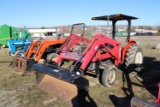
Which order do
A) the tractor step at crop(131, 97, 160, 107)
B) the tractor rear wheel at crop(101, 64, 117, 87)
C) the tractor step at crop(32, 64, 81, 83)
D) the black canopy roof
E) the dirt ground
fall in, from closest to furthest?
the tractor step at crop(131, 97, 160, 107) → the tractor step at crop(32, 64, 81, 83) → the dirt ground → the tractor rear wheel at crop(101, 64, 117, 87) → the black canopy roof

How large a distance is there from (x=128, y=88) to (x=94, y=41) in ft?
6.05

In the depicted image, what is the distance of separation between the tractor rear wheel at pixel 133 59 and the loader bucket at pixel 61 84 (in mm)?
3132

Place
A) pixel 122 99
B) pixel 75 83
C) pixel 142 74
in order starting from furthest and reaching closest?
1. pixel 142 74
2. pixel 122 99
3. pixel 75 83

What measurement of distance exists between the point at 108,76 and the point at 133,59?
72.0 inches

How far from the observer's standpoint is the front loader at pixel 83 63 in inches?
211

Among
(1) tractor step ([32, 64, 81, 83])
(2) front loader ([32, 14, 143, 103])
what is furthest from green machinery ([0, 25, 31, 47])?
(1) tractor step ([32, 64, 81, 83])

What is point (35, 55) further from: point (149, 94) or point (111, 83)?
point (149, 94)

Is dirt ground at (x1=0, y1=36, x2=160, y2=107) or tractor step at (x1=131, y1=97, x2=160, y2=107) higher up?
tractor step at (x1=131, y1=97, x2=160, y2=107)

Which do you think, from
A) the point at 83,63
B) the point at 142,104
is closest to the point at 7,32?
the point at 83,63

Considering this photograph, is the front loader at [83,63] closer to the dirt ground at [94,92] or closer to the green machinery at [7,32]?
the dirt ground at [94,92]

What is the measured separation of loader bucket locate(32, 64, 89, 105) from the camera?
16.5 feet

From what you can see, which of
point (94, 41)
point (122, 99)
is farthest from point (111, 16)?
point (122, 99)

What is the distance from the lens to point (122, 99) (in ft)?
17.9

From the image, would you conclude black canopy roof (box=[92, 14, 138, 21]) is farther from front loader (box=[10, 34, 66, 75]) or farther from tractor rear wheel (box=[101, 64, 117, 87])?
front loader (box=[10, 34, 66, 75])
